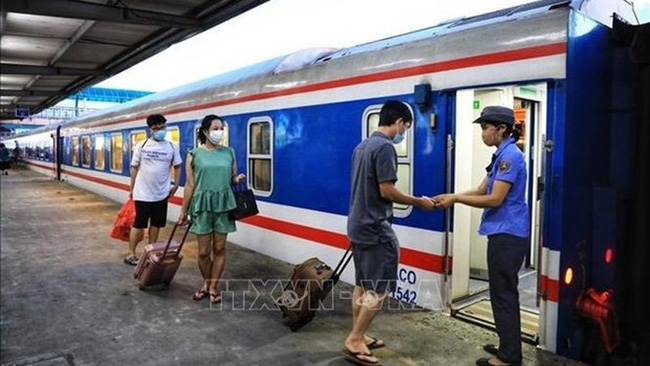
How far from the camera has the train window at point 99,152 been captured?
13.6 metres

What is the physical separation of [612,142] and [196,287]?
389 cm

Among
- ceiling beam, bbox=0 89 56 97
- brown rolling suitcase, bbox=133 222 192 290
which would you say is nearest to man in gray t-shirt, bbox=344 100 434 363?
brown rolling suitcase, bbox=133 222 192 290

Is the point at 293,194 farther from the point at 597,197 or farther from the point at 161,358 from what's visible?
the point at 597,197

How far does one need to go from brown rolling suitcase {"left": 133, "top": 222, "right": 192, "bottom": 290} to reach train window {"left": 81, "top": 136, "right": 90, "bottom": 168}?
473 inches

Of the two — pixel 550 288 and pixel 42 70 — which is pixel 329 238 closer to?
pixel 550 288

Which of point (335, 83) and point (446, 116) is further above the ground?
point (335, 83)

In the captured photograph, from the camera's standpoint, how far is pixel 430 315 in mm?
4094

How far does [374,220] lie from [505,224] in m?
0.81

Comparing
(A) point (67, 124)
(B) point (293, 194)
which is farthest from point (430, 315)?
(A) point (67, 124)

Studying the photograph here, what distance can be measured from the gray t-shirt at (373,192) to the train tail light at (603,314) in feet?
4.48

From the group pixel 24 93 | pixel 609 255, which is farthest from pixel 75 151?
pixel 609 255

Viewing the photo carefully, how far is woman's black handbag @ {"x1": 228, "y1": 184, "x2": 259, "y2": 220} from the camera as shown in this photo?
4.39 meters

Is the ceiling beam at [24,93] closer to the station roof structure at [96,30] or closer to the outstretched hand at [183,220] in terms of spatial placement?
the station roof structure at [96,30]

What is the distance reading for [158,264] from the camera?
182 inches
